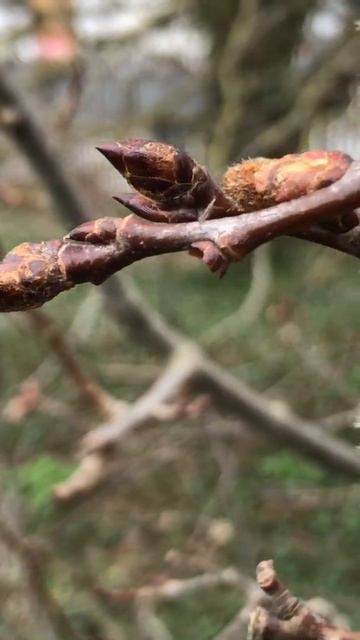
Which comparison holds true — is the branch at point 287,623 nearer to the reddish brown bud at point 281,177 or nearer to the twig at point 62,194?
the reddish brown bud at point 281,177

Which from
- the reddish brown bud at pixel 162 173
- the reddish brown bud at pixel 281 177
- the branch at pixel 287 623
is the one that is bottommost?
the branch at pixel 287 623

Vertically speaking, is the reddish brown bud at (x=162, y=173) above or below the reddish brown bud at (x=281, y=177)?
above

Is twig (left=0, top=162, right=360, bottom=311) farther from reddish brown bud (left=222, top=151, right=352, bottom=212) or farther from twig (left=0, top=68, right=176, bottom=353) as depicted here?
twig (left=0, top=68, right=176, bottom=353)

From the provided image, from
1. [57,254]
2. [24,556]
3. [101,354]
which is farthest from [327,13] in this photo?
[57,254]

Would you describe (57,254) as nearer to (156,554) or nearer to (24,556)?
(24,556)

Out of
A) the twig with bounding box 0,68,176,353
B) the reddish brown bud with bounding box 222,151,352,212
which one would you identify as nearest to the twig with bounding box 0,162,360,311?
the reddish brown bud with bounding box 222,151,352,212

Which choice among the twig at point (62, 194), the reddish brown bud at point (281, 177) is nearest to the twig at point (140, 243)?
the reddish brown bud at point (281, 177)

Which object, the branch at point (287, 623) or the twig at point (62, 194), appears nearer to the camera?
the branch at point (287, 623)
